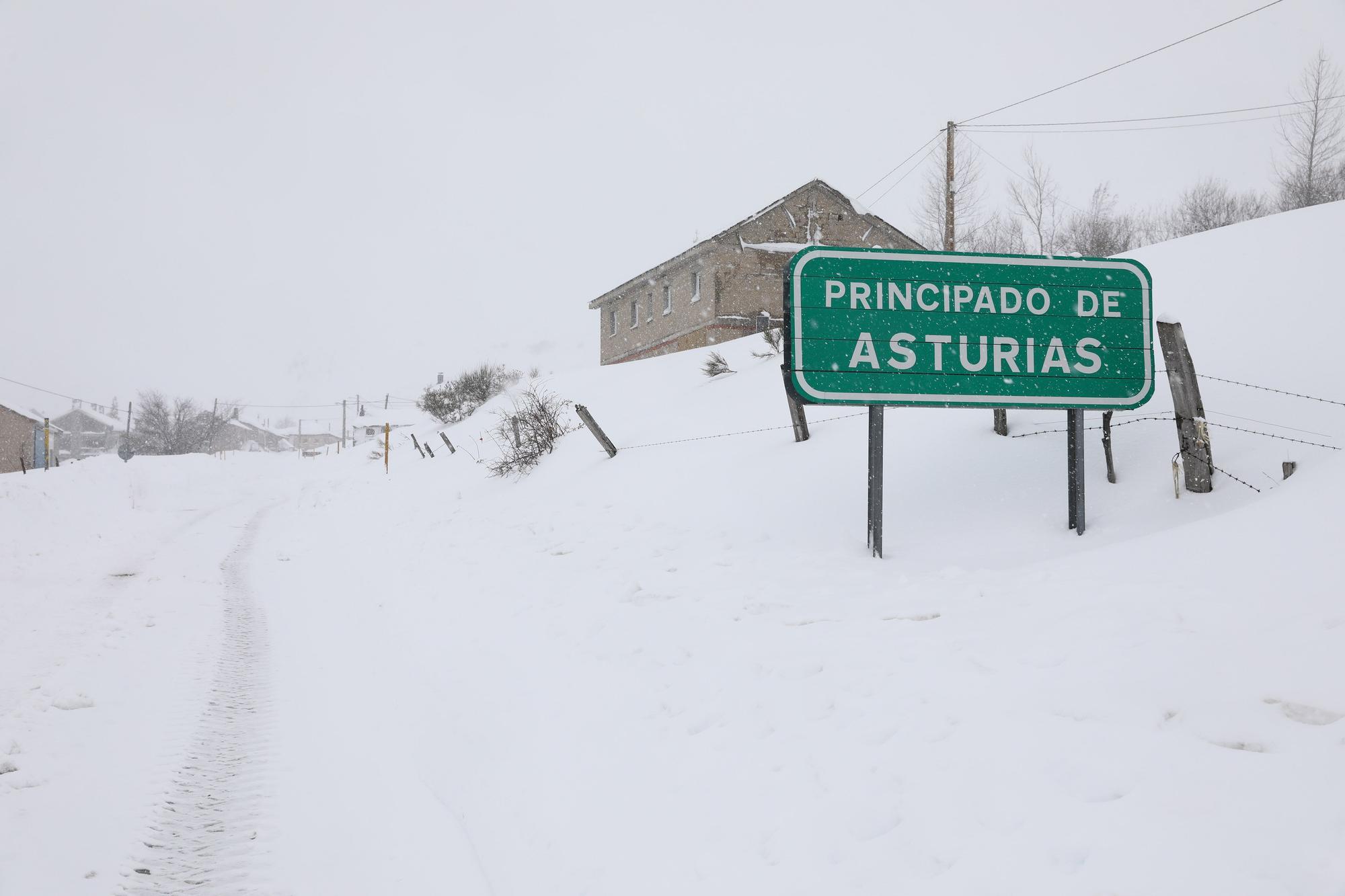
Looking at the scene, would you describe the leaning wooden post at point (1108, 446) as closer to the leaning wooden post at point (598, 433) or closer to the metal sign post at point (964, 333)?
the metal sign post at point (964, 333)

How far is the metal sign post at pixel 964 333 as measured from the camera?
6543 mm

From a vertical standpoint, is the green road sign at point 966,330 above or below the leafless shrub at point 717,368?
below

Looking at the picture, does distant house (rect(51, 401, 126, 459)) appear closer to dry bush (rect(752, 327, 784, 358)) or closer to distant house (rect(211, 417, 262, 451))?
distant house (rect(211, 417, 262, 451))

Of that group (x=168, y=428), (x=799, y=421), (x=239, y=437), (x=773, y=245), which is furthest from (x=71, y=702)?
(x=239, y=437)

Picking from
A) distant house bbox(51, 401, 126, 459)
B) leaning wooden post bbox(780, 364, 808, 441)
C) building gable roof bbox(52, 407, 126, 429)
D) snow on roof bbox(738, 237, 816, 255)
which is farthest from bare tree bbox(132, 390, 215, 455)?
leaning wooden post bbox(780, 364, 808, 441)

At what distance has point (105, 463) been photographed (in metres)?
25.4

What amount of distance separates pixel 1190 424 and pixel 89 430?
404 feet

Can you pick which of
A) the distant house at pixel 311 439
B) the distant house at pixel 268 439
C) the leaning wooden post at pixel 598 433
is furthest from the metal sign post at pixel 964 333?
the distant house at pixel 311 439

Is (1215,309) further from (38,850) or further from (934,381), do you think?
(38,850)

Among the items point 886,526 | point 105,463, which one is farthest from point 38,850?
point 105,463

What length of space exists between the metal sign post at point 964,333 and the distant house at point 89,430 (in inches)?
4193

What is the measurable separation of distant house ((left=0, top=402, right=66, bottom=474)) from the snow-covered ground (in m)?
55.3

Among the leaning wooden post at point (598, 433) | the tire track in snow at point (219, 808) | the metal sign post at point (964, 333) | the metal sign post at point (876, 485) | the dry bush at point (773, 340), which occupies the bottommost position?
the tire track in snow at point (219, 808)

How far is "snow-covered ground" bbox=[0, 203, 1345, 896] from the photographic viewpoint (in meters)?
2.90
